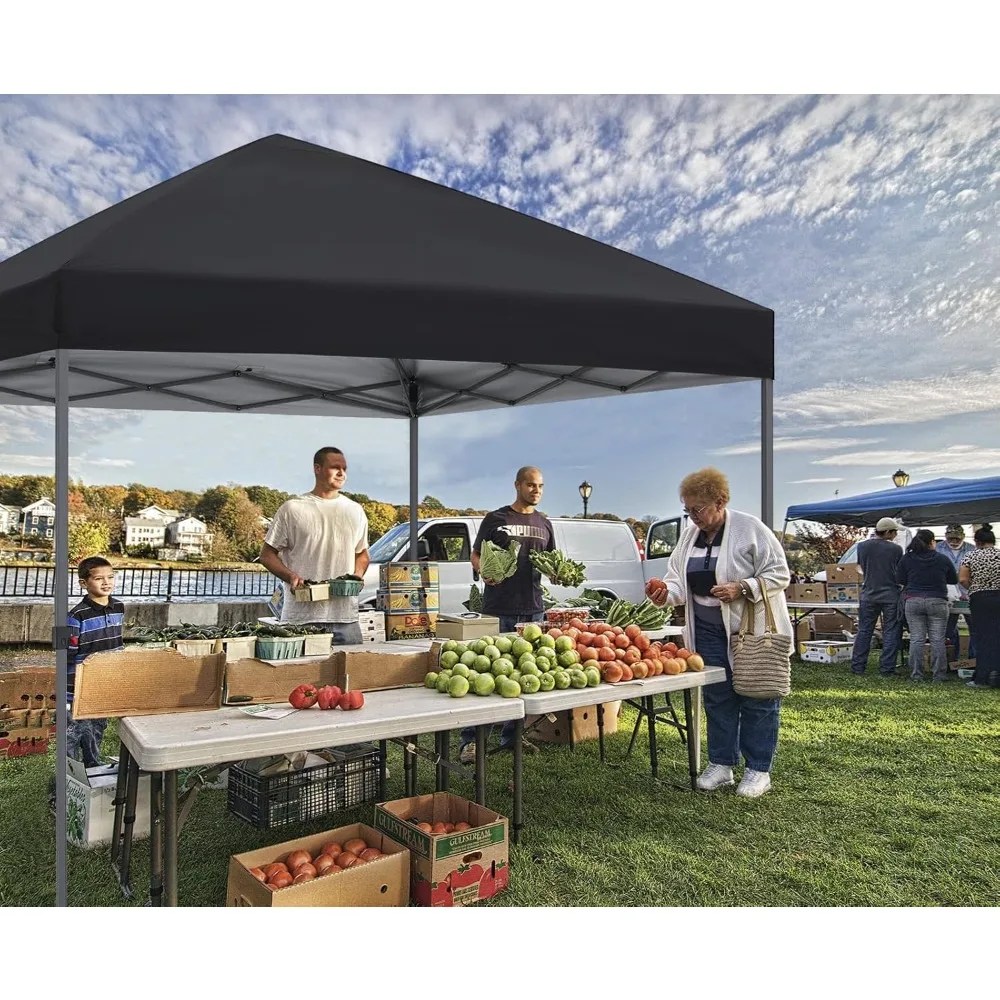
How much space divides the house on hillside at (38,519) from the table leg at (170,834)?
1592 cm

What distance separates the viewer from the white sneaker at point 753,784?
4.48m

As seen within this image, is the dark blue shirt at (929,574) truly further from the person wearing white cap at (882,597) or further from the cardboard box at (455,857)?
the cardboard box at (455,857)

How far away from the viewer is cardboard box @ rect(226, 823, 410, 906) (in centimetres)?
265

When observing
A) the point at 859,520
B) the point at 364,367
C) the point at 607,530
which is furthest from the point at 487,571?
the point at 859,520

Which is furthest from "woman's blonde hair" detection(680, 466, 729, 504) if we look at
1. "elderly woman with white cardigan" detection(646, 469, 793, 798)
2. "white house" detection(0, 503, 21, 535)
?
"white house" detection(0, 503, 21, 535)

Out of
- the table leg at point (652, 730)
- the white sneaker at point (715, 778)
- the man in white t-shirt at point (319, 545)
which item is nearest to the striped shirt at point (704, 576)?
the table leg at point (652, 730)

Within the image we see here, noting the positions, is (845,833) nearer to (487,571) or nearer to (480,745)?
(480,745)

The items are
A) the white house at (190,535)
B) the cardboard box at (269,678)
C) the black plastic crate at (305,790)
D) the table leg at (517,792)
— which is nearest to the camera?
the cardboard box at (269,678)

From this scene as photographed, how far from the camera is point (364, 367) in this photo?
232 inches

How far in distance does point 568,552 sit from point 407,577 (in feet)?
18.1

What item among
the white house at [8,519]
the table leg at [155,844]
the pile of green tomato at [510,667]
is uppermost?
the white house at [8,519]

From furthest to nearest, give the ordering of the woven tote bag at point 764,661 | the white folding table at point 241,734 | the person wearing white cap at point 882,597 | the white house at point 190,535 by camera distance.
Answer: the white house at point 190,535 < the person wearing white cap at point 882,597 < the woven tote bag at point 764,661 < the white folding table at point 241,734

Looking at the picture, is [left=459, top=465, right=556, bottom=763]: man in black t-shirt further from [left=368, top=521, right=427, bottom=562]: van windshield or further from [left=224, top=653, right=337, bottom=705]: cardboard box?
[left=368, top=521, right=427, bottom=562]: van windshield

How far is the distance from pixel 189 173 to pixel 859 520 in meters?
13.2
